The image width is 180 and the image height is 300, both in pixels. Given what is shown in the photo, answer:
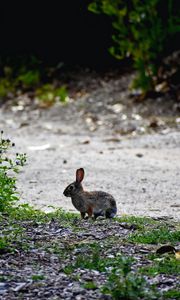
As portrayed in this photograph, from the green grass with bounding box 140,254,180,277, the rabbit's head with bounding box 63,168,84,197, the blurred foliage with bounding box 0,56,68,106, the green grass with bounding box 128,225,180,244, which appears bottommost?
the green grass with bounding box 140,254,180,277

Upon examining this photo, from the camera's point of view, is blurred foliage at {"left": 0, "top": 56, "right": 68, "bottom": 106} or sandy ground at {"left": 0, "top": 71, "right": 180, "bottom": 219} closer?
sandy ground at {"left": 0, "top": 71, "right": 180, "bottom": 219}

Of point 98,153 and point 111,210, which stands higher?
point 98,153

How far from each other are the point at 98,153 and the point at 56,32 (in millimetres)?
10980

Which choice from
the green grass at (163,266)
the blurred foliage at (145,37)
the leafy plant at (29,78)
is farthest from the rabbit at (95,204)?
the leafy plant at (29,78)

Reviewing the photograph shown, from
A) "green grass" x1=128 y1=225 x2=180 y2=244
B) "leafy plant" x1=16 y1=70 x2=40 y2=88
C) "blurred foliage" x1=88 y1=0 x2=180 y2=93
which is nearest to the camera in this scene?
"green grass" x1=128 y1=225 x2=180 y2=244

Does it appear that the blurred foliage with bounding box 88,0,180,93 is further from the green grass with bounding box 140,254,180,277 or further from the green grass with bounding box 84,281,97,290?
the green grass with bounding box 84,281,97,290

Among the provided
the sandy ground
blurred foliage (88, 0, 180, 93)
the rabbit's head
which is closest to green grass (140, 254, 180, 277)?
the rabbit's head

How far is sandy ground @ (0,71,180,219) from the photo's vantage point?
11.9 metres

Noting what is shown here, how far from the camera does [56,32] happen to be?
86.3ft

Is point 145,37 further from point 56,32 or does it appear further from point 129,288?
point 129,288

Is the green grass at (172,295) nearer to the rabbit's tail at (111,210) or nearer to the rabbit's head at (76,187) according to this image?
the rabbit's tail at (111,210)

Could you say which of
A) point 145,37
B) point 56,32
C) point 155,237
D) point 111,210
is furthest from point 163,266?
point 56,32

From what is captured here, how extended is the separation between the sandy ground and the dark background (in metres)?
2.85

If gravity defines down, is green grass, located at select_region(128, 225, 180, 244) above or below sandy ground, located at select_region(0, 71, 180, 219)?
below
